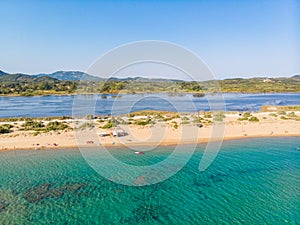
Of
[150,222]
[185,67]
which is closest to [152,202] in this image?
[150,222]

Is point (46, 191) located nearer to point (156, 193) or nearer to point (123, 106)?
point (156, 193)

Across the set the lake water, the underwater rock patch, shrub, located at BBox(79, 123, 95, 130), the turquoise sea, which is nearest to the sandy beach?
shrub, located at BBox(79, 123, 95, 130)

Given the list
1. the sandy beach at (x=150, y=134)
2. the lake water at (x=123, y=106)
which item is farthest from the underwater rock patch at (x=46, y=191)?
the lake water at (x=123, y=106)

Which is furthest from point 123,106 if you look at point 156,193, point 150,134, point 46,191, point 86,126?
point 156,193

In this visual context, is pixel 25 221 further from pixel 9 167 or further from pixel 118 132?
pixel 118 132

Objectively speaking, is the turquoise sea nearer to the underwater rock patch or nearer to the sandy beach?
the underwater rock patch
